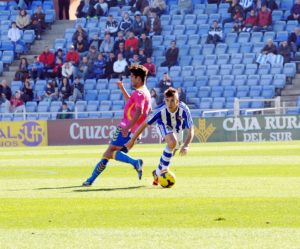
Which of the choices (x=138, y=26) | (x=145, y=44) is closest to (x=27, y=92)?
(x=145, y=44)

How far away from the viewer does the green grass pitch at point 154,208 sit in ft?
28.2

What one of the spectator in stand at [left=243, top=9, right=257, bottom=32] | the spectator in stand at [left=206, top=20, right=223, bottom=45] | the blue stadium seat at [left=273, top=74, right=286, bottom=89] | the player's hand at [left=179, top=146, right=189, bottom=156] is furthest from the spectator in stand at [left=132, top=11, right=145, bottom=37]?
the player's hand at [left=179, top=146, right=189, bottom=156]

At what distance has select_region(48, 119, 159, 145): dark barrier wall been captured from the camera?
34.4 meters

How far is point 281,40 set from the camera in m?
36.1

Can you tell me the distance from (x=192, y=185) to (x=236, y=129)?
19040mm

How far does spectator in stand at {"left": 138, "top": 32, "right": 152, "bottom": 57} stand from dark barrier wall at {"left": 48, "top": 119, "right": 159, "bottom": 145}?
3824 mm

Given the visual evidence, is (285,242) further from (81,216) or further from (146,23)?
(146,23)

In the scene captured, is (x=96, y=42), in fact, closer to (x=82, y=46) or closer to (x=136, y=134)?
(x=82, y=46)

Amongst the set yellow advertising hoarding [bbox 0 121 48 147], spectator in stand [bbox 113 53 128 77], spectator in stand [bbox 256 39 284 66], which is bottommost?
yellow advertising hoarding [bbox 0 121 48 147]

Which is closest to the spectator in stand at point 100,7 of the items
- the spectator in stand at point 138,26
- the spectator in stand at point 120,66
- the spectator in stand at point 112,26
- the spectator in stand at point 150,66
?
the spectator in stand at point 112,26

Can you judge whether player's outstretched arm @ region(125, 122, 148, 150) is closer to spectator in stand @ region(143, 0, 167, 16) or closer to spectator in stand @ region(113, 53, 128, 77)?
spectator in stand @ region(113, 53, 128, 77)

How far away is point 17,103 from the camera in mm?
36812

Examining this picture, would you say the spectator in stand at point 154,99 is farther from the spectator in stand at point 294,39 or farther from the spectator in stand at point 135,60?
the spectator in stand at point 294,39

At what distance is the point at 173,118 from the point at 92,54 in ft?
77.7
